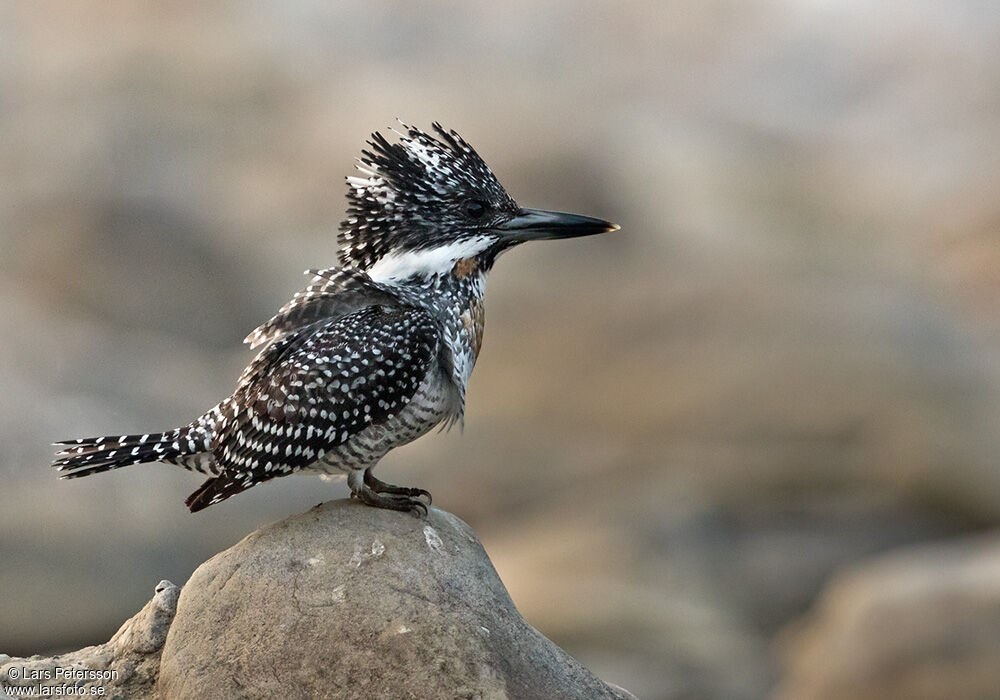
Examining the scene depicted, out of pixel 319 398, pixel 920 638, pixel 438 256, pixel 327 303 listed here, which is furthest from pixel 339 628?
pixel 920 638

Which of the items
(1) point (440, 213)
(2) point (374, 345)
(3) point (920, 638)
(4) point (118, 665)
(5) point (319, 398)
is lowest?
(4) point (118, 665)

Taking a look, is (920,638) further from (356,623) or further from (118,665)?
(118,665)

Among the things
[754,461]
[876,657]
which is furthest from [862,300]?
[876,657]

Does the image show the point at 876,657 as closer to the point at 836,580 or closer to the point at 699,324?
the point at 836,580

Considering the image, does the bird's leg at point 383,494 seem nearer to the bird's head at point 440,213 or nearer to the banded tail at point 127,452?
the banded tail at point 127,452

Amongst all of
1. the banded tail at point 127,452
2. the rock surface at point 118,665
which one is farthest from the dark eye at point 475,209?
the rock surface at point 118,665

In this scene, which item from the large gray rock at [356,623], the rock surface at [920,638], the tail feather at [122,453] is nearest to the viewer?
the large gray rock at [356,623]
